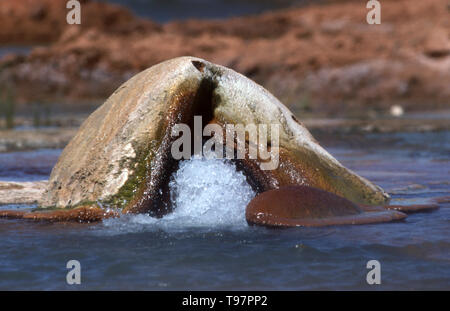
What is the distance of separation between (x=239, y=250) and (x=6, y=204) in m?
2.80

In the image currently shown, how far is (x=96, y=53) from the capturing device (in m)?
57.1

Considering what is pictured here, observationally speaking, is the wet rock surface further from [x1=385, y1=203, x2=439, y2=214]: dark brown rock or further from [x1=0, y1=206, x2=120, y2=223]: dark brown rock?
[x1=385, y1=203, x2=439, y2=214]: dark brown rock

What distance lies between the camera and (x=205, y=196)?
609 centimetres

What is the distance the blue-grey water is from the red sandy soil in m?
23.8

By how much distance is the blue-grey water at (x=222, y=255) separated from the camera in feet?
13.5

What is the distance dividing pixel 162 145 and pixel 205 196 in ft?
1.83

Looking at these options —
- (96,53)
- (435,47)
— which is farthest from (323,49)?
(96,53)

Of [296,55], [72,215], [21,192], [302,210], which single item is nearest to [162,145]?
Answer: [72,215]

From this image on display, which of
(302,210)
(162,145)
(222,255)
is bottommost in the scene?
(222,255)

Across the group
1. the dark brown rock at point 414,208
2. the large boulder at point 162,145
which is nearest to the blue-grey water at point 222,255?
the dark brown rock at point 414,208

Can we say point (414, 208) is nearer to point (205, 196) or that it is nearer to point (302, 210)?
point (302, 210)

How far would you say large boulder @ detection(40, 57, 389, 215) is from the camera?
5.86 metres

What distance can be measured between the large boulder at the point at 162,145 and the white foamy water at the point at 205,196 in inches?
3.7

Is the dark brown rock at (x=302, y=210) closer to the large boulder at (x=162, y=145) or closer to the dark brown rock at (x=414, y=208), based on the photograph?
the dark brown rock at (x=414, y=208)
